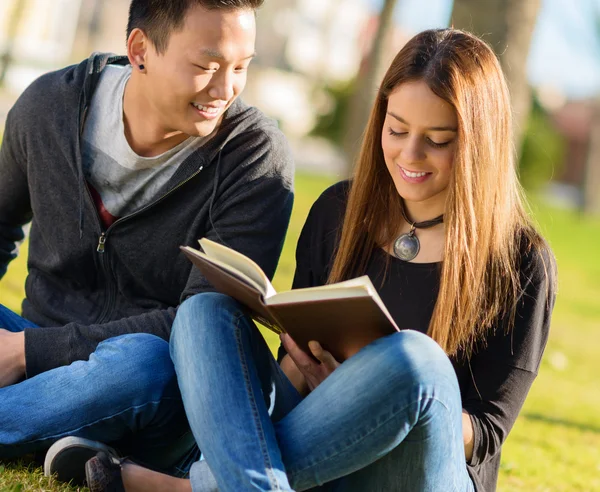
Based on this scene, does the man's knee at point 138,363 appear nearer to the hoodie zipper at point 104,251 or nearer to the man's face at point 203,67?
the hoodie zipper at point 104,251

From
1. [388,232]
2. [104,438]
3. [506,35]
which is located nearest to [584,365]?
[506,35]

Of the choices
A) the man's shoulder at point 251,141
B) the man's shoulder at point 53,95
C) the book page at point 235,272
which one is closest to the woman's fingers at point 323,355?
the book page at point 235,272

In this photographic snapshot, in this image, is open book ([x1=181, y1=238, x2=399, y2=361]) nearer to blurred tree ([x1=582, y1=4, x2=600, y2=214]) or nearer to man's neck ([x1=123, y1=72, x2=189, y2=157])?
man's neck ([x1=123, y1=72, x2=189, y2=157])

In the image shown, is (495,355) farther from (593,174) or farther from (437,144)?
(593,174)

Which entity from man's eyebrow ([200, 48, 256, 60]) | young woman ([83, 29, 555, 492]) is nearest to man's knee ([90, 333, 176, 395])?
young woman ([83, 29, 555, 492])

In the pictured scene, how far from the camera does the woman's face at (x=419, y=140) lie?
275 centimetres

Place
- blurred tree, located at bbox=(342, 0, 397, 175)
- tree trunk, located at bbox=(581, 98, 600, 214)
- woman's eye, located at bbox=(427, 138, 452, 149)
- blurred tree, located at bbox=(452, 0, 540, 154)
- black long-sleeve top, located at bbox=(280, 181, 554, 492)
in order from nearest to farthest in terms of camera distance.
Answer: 1. black long-sleeve top, located at bbox=(280, 181, 554, 492)
2. woman's eye, located at bbox=(427, 138, 452, 149)
3. blurred tree, located at bbox=(452, 0, 540, 154)
4. blurred tree, located at bbox=(342, 0, 397, 175)
5. tree trunk, located at bbox=(581, 98, 600, 214)

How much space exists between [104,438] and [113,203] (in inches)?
34.4

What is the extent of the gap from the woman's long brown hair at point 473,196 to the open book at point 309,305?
1.22ft

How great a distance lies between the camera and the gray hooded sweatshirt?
3.11 metres

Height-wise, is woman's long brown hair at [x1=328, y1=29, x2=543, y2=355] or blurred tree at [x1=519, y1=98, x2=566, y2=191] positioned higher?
woman's long brown hair at [x1=328, y1=29, x2=543, y2=355]

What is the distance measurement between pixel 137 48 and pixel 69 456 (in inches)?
55.3

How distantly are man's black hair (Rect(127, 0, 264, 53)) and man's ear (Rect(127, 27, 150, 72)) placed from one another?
0.08 ft

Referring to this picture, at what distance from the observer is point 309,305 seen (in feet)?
7.39
